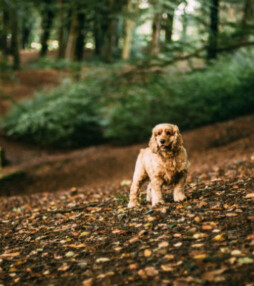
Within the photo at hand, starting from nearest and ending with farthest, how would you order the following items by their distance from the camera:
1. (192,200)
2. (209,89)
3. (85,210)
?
1. (192,200)
2. (85,210)
3. (209,89)

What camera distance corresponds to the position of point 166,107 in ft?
43.6

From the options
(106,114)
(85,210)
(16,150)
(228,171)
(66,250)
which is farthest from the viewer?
(16,150)

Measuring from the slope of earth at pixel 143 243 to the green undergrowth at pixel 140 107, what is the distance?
587 centimetres

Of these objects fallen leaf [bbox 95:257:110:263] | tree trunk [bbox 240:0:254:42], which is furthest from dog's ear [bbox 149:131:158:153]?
tree trunk [bbox 240:0:254:42]

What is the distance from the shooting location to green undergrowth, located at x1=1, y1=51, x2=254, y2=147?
476 inches

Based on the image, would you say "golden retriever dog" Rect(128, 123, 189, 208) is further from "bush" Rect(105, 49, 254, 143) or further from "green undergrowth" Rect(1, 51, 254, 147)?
"bush" Rect(105, 49, 254, 143)

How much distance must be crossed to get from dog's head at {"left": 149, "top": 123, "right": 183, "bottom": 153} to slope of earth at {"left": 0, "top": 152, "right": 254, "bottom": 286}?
861 millimetres

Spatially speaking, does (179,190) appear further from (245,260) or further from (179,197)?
(245,260)

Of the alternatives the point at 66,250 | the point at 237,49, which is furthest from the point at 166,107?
the point at 66,250

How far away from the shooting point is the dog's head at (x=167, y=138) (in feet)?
14.0

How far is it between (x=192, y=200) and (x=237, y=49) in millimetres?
6687

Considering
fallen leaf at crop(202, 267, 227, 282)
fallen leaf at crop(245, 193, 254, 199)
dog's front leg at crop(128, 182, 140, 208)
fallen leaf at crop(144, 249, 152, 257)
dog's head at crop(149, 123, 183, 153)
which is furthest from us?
dog's front leg at crop(128, 182, 140, 208)

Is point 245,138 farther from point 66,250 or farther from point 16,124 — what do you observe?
point 16,124

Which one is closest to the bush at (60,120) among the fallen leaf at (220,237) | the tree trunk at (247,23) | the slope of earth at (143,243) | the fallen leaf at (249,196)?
the tree trunk at (247,23)
